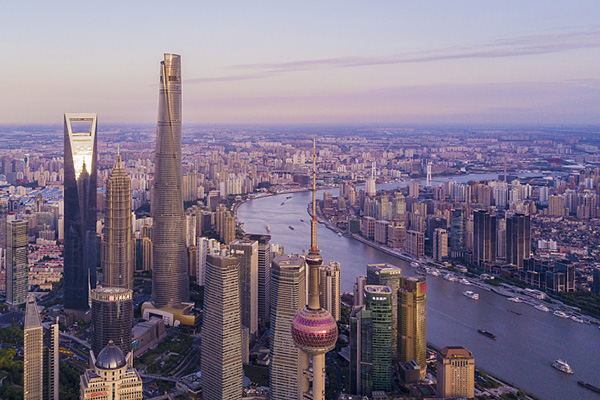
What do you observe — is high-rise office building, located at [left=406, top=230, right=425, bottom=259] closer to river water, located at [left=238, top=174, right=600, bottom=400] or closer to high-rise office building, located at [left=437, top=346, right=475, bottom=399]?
river water, located at [left=238, top=174, right=600, bottom=400]

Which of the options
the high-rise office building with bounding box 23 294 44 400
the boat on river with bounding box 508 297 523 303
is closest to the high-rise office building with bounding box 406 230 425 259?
the boat on river with bounding box 508 297 523 303

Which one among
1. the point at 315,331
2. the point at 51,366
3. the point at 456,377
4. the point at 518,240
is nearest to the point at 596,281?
the point at 518,240

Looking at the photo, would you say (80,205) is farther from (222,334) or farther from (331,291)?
(222,334)

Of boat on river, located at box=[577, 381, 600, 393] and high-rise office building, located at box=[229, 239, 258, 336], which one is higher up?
high-rise office building, located at box=[229, 239, 258, 336]

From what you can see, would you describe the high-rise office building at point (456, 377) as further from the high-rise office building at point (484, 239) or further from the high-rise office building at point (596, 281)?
the high-rise office building at point (484, 239)

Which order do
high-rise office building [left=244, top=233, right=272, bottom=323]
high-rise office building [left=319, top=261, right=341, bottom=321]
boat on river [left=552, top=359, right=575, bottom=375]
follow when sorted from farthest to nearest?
1. high-rise office building [left=244, top=233, right=272, bottom=323]
2. high-rise office building [left=319, top=261, right=341, bottom=321]
3. boat on river [left=552, top=359, right=575, bottom=375]

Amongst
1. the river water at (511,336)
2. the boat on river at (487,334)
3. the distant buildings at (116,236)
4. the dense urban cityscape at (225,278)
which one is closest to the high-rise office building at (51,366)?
the dense urban cityscape at (225,278)
